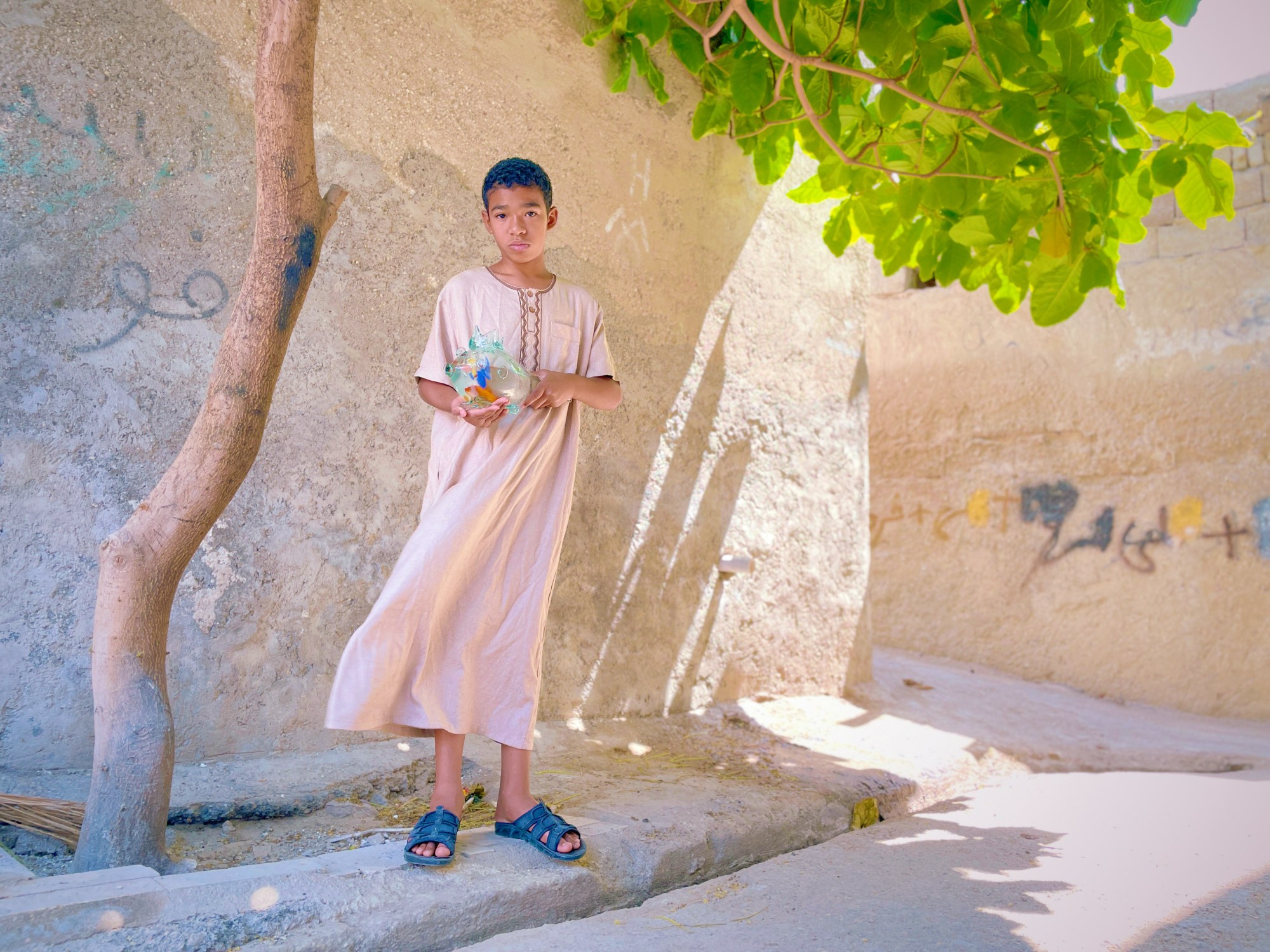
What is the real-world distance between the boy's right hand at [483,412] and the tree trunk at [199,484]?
43cm

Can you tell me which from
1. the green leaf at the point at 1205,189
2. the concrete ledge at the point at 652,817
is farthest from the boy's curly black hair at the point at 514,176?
the green leaf at the point at 1205,189

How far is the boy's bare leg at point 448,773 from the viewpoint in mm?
2090

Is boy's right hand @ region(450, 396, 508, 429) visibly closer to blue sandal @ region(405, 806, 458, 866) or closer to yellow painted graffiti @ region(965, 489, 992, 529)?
blue sandal @ region(405, 806, 458, 866)

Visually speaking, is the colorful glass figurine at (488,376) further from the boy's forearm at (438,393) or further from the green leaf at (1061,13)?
the green leaf at (1061,13)

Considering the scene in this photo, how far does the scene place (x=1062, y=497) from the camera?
704cm

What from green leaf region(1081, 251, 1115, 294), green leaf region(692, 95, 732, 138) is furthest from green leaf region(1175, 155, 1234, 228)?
green leaf region(692, 95, 732, 138)

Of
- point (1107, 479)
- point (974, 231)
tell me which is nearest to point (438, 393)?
point (974, 231)

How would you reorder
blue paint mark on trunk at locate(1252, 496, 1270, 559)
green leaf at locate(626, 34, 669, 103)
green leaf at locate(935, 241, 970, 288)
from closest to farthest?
1. green leaf at locate(935, 241, 970, 288)
2. green leaf at locate(626, 34, 669, 103)
3. blue paint mark on trunk at locate(1252, 496, 1270, 559)

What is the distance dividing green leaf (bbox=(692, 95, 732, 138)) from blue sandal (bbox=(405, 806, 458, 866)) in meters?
2.99

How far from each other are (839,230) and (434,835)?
2.73m

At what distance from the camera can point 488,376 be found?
81.1 inches

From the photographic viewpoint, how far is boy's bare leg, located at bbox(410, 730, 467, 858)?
6.86ft

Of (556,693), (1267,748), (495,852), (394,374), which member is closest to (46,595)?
(394,374)

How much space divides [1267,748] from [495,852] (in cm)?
500
